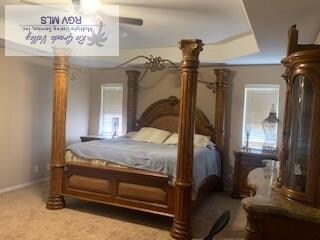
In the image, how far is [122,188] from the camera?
383 cm

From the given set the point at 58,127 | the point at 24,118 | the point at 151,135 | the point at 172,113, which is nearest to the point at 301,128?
the point at 58,127

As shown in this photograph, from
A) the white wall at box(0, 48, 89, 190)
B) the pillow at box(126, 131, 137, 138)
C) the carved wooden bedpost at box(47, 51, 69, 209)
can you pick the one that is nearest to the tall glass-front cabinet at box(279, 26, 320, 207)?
the carved wooden bedpost at box(47, 51, 69, 209)

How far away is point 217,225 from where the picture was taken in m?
2.07

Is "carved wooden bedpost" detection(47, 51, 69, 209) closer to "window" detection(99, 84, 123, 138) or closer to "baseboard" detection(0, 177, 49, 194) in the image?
"baseboard" detection(0, 177, 49, 194)

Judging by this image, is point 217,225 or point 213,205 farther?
point 213,205

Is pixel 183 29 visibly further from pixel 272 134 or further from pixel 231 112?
pixel 272 134

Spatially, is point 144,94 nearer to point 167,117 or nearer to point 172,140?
point 167,117

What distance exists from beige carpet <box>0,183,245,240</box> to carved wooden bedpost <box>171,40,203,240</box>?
10.5 inches

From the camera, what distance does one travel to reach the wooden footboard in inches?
142

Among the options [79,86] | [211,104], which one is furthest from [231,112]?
[79,86]

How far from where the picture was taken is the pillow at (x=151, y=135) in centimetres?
527

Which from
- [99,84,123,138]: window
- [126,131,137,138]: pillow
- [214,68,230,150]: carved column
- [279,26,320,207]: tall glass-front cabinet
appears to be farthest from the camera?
[99,84,123,138]: window

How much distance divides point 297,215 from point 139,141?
3.66 meters

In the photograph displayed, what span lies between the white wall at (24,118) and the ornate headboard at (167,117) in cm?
185
